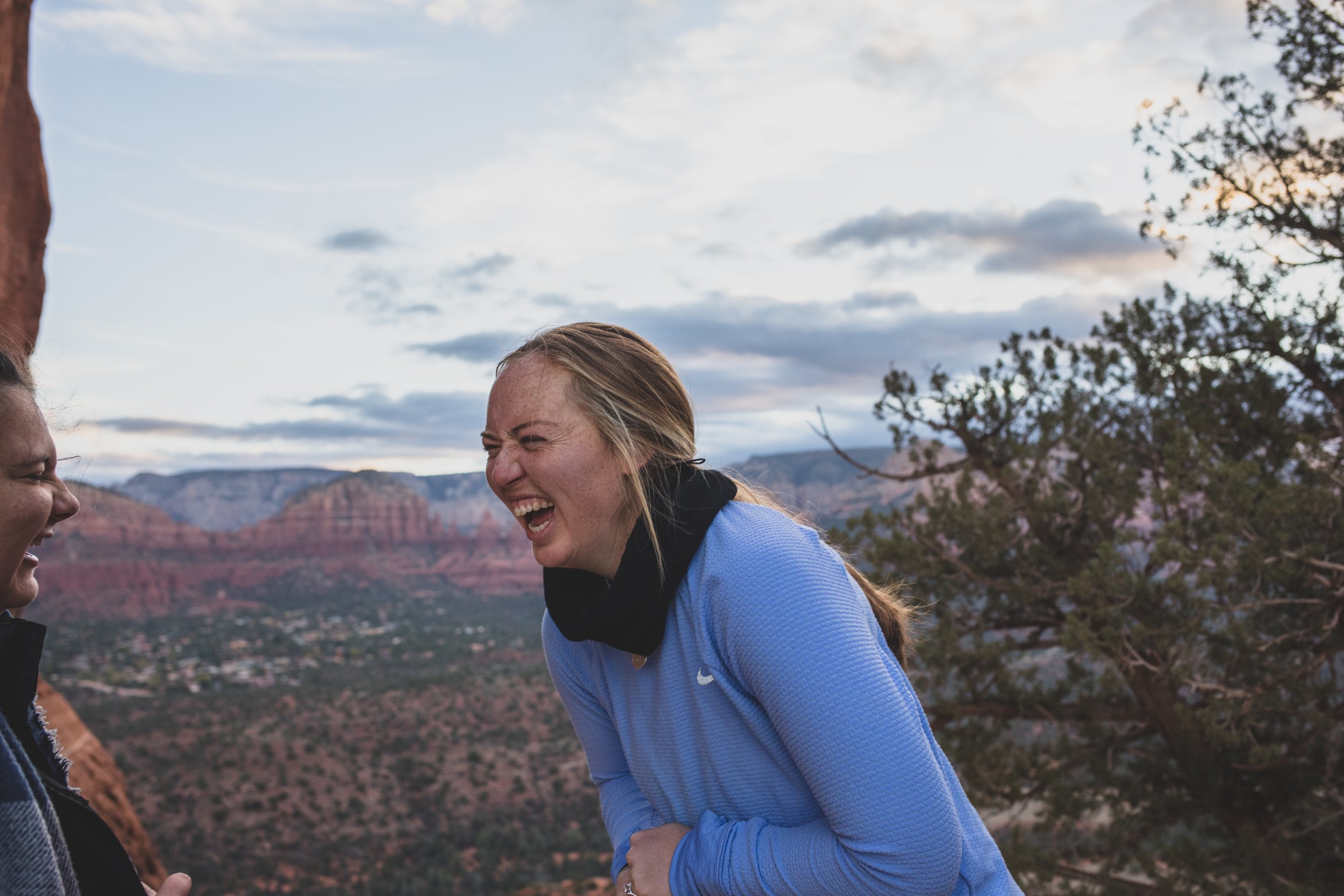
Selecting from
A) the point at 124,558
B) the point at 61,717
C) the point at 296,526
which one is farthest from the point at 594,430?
the point at 296,526

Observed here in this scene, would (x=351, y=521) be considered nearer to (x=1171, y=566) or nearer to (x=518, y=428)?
(x=1171, y=566)

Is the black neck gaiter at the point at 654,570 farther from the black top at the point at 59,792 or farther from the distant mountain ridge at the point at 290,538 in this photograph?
the distant mountain ridge at the point at 290,538

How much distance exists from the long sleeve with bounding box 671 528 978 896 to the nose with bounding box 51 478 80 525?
39.8 inches

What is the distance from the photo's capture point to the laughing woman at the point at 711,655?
1.37 metres

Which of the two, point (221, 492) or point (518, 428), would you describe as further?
point (221, 492)

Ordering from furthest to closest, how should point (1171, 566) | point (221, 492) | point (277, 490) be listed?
point (277, 490) → point (221, 492) → point (1171, 566)

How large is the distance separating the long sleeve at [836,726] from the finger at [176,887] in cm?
95

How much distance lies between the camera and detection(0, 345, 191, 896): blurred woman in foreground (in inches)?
51.5

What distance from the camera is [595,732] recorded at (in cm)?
196

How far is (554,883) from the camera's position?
18047 mm

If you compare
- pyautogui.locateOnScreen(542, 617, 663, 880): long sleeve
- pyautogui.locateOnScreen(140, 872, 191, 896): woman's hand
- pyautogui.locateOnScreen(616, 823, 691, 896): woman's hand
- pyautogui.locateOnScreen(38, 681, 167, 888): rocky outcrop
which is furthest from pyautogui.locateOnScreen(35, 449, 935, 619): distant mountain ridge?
pyautogui.locateOnScreen(616, 823, 691, 896): woman's hand

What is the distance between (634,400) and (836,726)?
64 cm

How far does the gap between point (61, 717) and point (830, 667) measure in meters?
11.1

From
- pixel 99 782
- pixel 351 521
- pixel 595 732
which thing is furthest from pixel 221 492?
pixel 595 732
